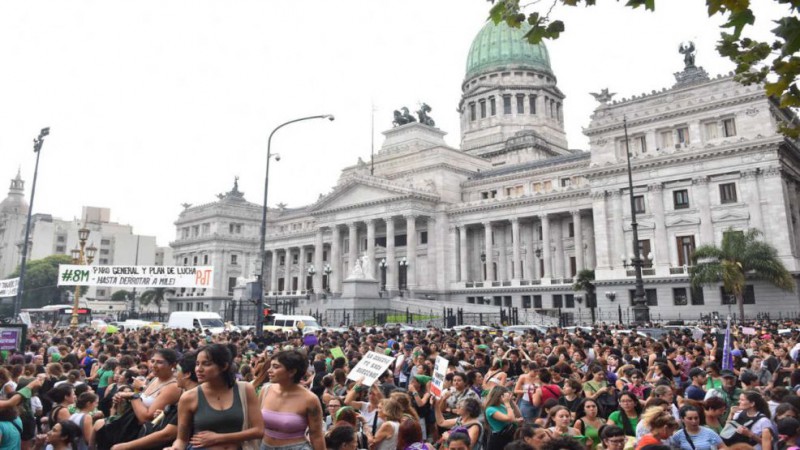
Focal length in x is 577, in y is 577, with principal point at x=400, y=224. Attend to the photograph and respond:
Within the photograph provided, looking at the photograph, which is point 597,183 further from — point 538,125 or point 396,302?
point 538,125

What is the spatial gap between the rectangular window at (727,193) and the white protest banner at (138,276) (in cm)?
3984

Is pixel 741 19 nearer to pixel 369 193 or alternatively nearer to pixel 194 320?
pixel 194 320

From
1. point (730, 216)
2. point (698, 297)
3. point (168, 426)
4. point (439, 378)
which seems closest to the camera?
point (168, 426)

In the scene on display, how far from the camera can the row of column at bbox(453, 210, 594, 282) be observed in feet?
188

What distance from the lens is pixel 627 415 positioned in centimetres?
786

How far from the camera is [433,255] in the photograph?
212 ft

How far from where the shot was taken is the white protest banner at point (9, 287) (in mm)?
24980

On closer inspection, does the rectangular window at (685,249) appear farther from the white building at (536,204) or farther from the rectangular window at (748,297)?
the rectangular window at (748,297)

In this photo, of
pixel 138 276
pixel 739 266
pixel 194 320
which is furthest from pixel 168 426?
pixel 739 266

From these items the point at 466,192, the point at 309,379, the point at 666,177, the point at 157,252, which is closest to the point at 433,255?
the point at 466,192

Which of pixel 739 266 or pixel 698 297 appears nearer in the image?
pixel 739 266

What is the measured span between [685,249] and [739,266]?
9.53 m

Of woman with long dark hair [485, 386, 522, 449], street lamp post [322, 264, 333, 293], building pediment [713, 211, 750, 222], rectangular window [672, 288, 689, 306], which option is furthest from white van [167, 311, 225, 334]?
building pediment [713, 211, 750, 222]

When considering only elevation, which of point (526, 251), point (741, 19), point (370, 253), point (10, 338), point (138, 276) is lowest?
point (10, 338)
